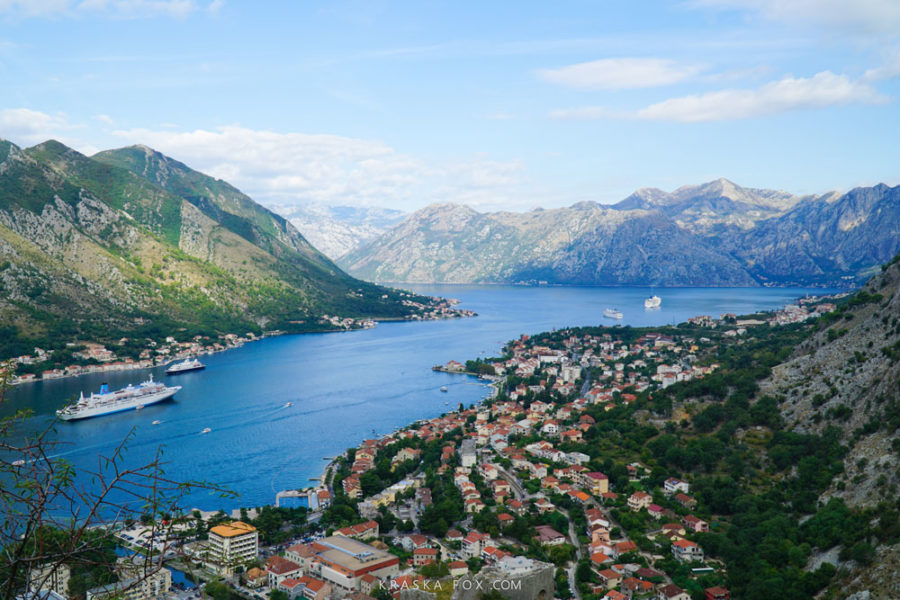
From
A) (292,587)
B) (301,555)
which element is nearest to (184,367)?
(301,555)

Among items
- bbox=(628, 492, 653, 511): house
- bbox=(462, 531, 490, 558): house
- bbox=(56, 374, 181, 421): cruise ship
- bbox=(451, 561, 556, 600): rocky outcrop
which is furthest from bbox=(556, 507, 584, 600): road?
bbox=(56, 374, 181, 421): cruise ship

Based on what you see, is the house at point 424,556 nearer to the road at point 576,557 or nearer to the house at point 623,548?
the road at point 576,557

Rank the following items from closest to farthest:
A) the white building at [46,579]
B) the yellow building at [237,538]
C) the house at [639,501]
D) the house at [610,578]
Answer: the white building at [46,579] → the house at [610,578] → the yellow building at [237,538] → the house at [639,501]

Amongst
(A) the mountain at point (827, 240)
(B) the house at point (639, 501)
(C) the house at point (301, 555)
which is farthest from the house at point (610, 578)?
(A) the mountain at point (827, 240)

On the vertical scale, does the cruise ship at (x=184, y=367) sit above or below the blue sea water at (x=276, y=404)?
above

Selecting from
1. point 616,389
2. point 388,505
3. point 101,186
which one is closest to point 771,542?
point 388,505

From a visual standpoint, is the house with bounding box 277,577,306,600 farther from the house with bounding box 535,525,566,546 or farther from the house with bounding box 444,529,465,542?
the house with bounding box 535,525,566,546
